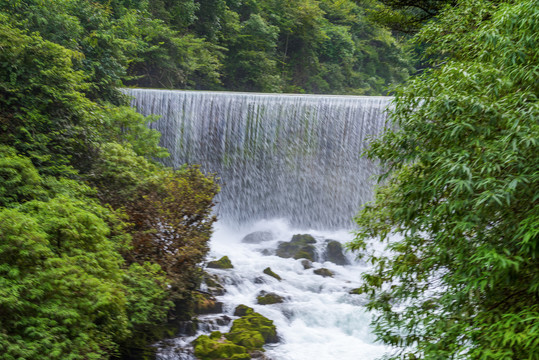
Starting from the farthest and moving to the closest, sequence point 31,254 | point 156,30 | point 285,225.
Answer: point 156,30, point 285,225, point 31,254

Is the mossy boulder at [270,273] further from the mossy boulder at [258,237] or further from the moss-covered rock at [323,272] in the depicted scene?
the mossy boulder at [258,237]

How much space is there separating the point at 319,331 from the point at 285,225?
7.15 meters

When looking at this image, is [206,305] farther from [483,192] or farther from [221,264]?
[483,192]

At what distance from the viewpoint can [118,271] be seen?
5.62 m

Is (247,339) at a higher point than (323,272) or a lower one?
lower

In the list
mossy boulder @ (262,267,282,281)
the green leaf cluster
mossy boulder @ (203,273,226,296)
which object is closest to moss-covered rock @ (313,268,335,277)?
mossy boulder @ (262,267,282,281)

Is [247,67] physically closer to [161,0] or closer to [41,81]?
[161,0]

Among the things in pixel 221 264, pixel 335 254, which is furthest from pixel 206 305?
pixel 335 254

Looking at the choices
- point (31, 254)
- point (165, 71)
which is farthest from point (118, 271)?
point (165, 71)

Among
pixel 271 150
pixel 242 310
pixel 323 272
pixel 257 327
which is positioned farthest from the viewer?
pixel 271 150

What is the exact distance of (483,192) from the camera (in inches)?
118

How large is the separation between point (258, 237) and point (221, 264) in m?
3.65

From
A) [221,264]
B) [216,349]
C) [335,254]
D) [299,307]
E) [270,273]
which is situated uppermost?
[335,254]

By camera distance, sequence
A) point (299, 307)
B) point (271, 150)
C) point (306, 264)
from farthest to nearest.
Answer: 1. point (271, 150)
2. point (306, 264)
3. point (299, 307)
